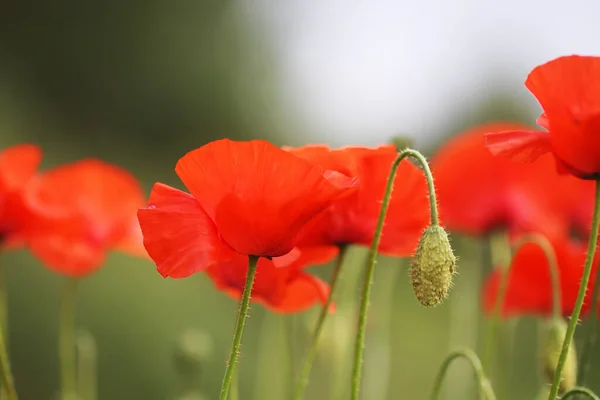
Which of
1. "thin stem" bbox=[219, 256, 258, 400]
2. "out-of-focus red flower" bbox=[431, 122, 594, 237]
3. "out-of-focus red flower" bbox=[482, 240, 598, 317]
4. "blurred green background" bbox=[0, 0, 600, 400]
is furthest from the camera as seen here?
"blurred green background" bbox=[0, 0, 600, 400]

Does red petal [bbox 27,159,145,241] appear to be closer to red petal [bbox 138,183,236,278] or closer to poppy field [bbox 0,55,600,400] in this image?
poppy field [bbox 0,55,600,400]

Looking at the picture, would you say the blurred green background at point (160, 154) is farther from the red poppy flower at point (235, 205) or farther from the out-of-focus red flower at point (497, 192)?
the red poppy flower at point (235, 205)

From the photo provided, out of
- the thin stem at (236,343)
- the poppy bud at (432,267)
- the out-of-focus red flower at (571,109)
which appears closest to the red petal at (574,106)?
the out-of-focus red flower at (571,109)

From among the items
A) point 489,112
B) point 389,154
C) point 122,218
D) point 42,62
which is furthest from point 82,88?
point 389,154

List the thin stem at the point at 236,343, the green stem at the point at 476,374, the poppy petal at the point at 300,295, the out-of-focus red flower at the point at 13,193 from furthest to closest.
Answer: the out-of-focus red flower at the point at 13,193 < the poppy petal at the point at 300,295 < the green stem at the point at 476,374 < the thin stem at the point at 236,343

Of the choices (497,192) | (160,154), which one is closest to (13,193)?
(497,192)

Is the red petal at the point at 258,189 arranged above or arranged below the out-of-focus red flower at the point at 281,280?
above

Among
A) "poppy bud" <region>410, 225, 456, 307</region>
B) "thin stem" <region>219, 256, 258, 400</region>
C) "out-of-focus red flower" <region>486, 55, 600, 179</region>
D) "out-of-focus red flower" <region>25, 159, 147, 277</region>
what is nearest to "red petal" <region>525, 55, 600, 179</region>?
"out-of-focus red flower" <region>486, 55, 600, 179</region>
